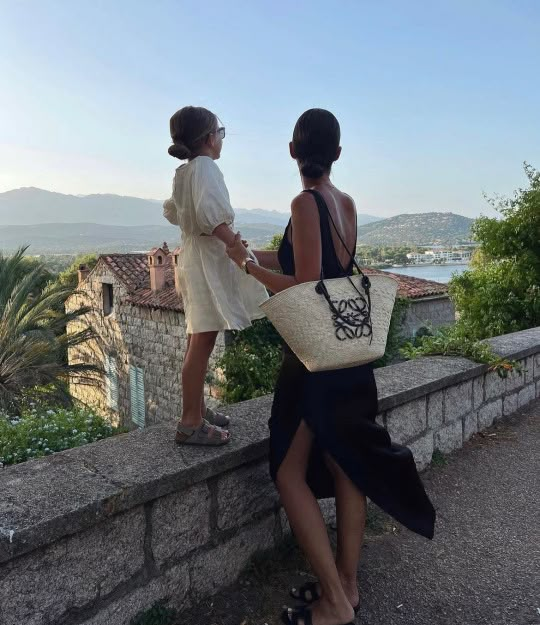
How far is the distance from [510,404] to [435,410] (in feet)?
4.31

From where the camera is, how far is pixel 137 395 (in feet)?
61.0

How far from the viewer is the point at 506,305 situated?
23.2 ft

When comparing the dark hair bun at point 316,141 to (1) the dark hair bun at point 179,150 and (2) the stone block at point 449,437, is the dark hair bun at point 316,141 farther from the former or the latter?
(2) the stone block at point 449,437

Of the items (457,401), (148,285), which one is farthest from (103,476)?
(148,285)

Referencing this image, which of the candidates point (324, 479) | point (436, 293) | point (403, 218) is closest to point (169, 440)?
point (324, 479)

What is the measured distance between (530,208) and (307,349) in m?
6.23

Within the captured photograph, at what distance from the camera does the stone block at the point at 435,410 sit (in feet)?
11.5

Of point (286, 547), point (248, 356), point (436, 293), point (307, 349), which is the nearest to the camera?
point (307, 349)

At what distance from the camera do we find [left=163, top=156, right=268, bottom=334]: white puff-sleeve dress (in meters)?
2.08

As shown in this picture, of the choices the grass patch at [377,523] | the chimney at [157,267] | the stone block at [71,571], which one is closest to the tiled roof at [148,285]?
the chimney at [157,267]

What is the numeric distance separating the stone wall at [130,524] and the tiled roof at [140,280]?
13.1m

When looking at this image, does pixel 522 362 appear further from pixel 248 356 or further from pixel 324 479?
pixel 248 356

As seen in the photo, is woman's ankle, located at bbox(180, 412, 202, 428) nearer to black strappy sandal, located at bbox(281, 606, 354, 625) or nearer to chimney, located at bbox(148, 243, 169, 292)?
black strappy sandal, located at bbox(281, 606, 354, 625)

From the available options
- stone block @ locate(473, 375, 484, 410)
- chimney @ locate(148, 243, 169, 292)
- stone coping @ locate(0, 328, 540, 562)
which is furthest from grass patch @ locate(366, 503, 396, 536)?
chimney @ locate(148, 243, 169, 292)
